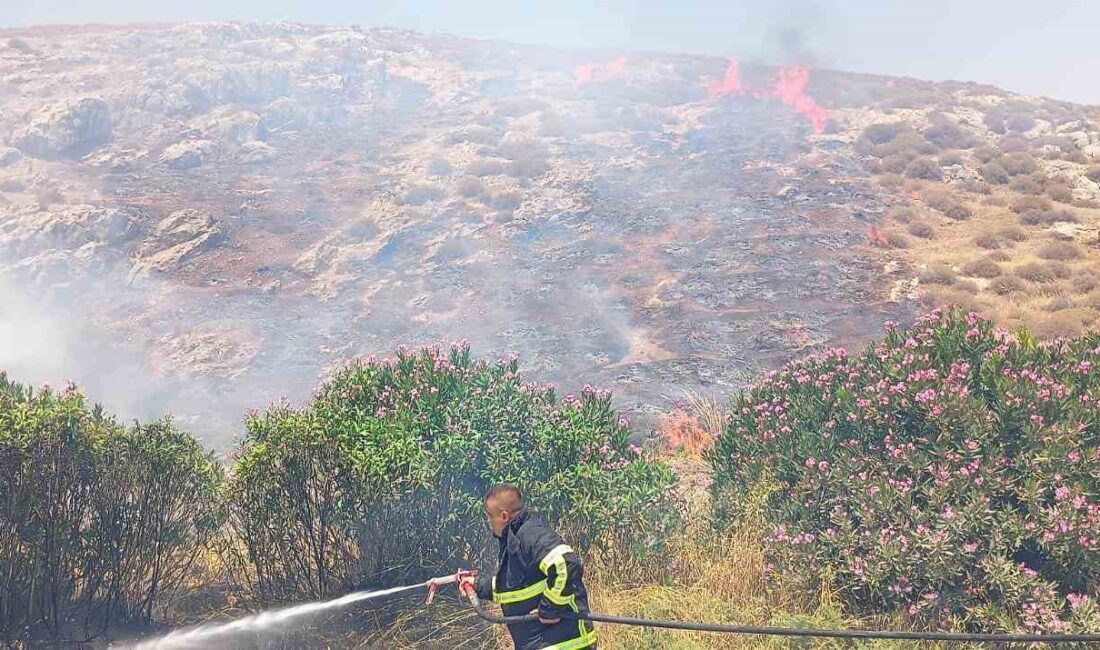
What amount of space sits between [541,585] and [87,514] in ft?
12.2

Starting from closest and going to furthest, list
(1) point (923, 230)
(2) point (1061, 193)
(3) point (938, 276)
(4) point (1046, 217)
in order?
(3) point (938, 276), (4) point (1046, 217), (1) point (923, 230), (2) point (1061, 193)

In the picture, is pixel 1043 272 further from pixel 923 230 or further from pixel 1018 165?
pixel 1018 165

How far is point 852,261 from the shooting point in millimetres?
22266

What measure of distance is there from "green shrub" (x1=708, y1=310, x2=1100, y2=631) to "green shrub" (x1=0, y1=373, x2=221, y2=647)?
14.7ft

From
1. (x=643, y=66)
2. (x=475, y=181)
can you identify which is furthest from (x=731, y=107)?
(x=475, y=181)

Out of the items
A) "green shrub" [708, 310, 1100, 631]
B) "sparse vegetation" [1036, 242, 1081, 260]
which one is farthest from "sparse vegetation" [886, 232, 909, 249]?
"green shrub" [708, 310, 1100, 631]

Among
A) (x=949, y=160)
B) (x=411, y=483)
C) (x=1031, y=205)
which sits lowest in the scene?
(x=411, y=483)

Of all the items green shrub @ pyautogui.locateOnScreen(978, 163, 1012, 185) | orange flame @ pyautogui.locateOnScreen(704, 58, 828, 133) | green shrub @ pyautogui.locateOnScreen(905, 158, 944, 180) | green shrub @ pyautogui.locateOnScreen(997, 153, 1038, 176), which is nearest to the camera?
green shrub @ pyautogui.locateOnScreen(978, 163, 1012, 185)

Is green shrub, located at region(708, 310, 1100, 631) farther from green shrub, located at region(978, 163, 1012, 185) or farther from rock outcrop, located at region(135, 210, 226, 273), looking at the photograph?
green shrub, located at region(978, 163, 1012, 185)

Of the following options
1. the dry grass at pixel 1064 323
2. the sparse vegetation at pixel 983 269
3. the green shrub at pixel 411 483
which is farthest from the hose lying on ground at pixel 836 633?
the sparse vegetation at pixel 983 269

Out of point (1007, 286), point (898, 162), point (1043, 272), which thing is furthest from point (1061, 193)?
point (1007, 286)

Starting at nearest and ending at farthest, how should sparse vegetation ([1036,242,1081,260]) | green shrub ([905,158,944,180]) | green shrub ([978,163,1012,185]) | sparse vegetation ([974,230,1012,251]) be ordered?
sparse vegetation ([1036,242,1081,260]) < sparse vegetation ([974,230,1012,251]) < green shrub ([978,163,1012,185]) < green shrub ([905,158,944,180])

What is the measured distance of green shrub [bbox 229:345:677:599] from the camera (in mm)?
5852

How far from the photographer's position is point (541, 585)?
4.03 m
